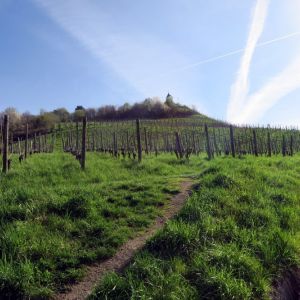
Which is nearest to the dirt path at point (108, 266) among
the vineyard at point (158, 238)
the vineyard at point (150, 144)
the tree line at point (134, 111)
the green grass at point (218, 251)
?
the vineyard at point (158, 238)

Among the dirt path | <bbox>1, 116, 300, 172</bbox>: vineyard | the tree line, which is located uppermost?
the tree line

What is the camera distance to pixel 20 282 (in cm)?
509

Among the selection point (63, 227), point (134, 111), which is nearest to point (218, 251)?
Result: point (63, 227)

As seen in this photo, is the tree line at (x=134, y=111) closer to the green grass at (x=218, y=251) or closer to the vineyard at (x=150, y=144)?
the vineyard at (x=150, y=144)

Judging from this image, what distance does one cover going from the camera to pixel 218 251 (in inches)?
220

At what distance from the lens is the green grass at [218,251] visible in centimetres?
482

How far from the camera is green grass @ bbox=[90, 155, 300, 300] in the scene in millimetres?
4820

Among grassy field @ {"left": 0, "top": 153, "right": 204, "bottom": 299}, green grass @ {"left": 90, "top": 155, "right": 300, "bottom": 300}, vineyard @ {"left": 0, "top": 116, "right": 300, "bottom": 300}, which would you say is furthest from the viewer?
grassy field @ {"left": 0, "top": 153, "right": 204, "bottom": 299}

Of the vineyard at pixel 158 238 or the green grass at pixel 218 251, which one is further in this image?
the vineyard at pixel 158 238

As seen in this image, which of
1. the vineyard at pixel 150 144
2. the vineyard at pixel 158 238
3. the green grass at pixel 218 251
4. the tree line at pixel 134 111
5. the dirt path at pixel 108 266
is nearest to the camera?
the green grass at pixel 218 251

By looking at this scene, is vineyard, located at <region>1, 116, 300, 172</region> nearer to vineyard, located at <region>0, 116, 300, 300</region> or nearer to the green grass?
vineyard, located at <region>0, 116, 300, 300</region>

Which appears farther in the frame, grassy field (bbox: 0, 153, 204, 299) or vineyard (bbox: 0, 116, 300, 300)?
grassy field (bbox: 0, 153, 204, 299)

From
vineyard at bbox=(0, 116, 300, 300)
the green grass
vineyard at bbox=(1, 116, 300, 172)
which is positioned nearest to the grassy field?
vineyard at bbox=(0, 116, 300, 300)

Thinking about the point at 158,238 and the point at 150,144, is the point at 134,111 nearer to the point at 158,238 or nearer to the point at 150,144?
the point at 150,144
